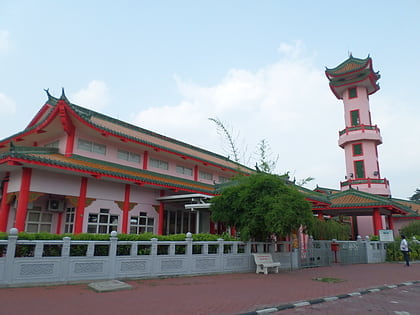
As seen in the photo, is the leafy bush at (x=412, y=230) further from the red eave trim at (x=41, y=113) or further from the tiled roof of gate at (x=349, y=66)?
the red eave trim at (x=41, y=113)

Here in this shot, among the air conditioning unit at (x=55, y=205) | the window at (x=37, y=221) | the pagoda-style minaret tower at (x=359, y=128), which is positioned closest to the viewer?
the window at (x=37, y=221)

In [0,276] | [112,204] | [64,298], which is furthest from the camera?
[112,204]

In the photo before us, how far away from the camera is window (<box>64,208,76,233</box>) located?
1463cm

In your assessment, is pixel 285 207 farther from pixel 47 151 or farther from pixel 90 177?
pixel 47 151

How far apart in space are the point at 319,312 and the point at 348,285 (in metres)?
4.37

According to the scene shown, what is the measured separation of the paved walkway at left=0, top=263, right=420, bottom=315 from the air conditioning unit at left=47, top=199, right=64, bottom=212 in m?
7.05

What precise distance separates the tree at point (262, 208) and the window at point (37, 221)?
25.7 ft

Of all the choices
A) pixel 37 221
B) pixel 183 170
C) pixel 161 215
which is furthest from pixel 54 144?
pixel 183 170

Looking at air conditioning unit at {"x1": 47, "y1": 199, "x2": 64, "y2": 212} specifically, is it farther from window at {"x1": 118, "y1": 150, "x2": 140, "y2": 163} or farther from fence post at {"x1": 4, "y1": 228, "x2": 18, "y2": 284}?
fence post at {"x1": 4, "y1": 228, "x2": 18, "y2": 284}

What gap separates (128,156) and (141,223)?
396cm

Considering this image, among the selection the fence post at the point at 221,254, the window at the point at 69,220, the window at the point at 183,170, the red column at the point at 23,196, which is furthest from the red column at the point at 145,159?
the fence post at the point at 221,254

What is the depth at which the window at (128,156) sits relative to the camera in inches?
697

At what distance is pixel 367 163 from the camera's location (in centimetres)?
3086

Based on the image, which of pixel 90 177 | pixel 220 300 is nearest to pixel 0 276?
pixel 220 300
